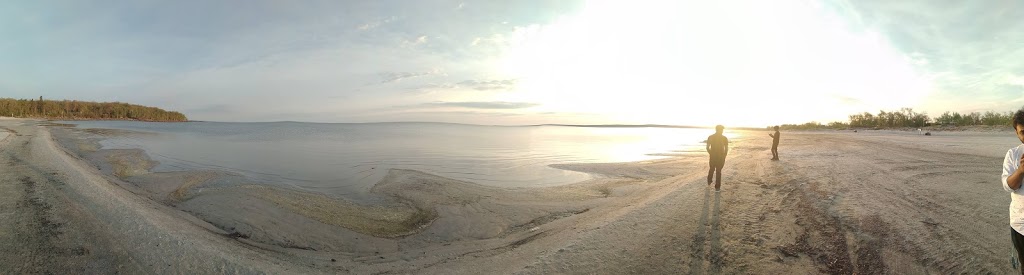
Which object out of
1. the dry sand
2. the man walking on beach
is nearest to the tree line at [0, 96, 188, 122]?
the dry sand

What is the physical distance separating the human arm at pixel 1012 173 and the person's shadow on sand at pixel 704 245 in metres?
2.84

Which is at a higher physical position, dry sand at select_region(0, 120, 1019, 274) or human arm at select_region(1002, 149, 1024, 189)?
human arm at select_region(1002, 149, 1024, 189)

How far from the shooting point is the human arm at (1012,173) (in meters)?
3.54

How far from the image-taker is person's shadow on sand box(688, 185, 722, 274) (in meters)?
5.38

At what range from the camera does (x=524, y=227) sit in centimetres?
891

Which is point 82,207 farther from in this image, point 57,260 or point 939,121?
point 939,121

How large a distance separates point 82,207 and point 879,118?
8262 centimetres

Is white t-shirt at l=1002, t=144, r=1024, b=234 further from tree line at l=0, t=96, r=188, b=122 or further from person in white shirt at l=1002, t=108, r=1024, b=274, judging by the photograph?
tree line at l=0, t=96, r=188, b=122

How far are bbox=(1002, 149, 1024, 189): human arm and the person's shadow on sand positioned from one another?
2.84m

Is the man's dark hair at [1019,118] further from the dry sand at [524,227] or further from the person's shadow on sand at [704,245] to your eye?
the person's shadow on sand at [704,245]

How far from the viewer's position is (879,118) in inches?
2309

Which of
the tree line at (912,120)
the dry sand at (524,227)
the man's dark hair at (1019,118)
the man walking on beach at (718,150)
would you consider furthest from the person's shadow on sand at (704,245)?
the tree line at (912,120)

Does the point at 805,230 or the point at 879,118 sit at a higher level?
the point at 879,118

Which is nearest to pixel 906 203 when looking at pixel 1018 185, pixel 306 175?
pixel 1018 185
